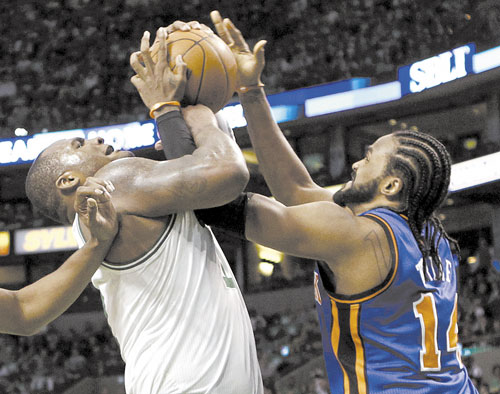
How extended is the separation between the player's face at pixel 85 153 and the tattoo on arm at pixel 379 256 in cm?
105

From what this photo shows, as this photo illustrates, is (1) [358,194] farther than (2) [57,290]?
Yes

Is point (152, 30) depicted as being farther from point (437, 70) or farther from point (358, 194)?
point (358, 194)

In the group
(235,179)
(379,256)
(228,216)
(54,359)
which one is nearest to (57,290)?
(228,216)

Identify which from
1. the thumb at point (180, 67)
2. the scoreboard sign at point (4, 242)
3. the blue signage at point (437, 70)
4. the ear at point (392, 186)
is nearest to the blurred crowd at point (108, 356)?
the scoreboard sign at point (4, 242)

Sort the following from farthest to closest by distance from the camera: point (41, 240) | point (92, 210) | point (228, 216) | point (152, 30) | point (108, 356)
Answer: point (152, 30) < point (41, 240) < point (108, 356) < point (228, 216) < point (92, 210)

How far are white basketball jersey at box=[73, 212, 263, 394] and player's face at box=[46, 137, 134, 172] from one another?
16.4 inches

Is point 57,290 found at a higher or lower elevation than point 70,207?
lower

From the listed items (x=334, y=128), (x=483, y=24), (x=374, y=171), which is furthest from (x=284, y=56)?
(x=374, y=171)

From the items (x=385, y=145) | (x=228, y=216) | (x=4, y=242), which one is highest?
(x=4, y=242)

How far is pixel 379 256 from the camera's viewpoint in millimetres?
2582

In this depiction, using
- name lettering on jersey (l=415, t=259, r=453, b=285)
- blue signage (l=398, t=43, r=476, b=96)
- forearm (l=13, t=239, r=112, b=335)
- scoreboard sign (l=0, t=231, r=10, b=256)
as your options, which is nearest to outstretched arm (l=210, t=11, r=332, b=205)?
name lettering on jersey (l=415, t=259, r=453, b=285)

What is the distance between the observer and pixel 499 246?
15.1 metres

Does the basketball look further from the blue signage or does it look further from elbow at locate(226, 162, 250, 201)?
the blue signage

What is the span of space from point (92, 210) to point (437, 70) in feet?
42.1
